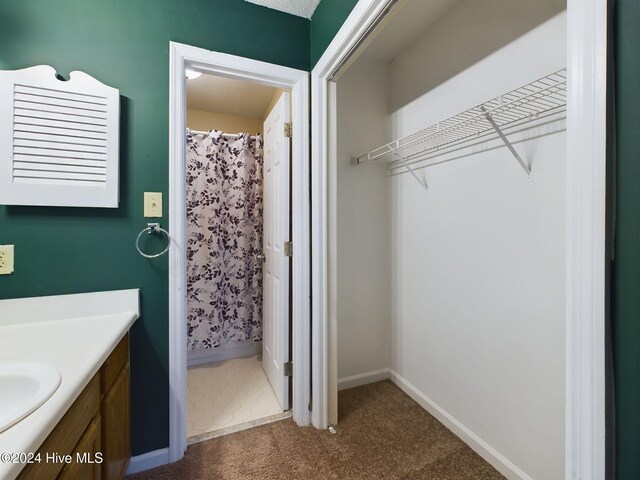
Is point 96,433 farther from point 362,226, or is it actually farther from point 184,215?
point 362,226

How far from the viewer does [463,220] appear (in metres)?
1.65

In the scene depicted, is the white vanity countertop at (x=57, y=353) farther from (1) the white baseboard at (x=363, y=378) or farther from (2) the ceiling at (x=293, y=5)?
(2) the ceiling at (x=293, y=5)

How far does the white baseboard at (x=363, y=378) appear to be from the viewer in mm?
2156

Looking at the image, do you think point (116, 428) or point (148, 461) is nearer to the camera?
point (116, 428)

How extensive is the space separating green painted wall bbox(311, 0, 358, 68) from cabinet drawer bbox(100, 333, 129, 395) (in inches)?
66.5

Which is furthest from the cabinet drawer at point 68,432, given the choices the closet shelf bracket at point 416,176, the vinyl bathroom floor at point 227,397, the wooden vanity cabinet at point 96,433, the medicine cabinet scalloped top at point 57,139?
the closet shelf bracket at point 416,176

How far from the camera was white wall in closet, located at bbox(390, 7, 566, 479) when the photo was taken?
1.25 meters

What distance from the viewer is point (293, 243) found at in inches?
68.9

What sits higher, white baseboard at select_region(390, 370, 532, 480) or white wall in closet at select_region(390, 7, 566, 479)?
white wall in closet at select_region(390, 7, 566, 479)

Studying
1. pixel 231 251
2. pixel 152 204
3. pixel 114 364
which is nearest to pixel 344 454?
pixel 114 364

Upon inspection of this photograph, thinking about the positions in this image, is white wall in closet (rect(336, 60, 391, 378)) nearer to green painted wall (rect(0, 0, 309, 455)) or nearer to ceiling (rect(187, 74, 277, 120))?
ceiling (rect(187, 74, 277, 120))

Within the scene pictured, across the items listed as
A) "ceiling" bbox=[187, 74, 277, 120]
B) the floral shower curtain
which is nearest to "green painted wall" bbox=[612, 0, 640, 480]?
"ceiling" bbox=[187, 74, 277, 120]

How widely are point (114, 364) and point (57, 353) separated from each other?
22cm

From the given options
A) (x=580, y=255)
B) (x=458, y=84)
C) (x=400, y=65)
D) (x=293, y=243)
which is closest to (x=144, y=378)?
(x=293, y=243)
